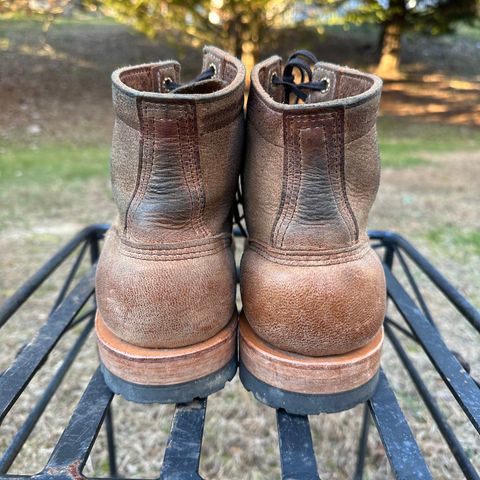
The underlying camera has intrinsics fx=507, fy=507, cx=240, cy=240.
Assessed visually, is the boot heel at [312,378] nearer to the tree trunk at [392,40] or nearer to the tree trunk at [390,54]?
the tree trunk at [392,40]

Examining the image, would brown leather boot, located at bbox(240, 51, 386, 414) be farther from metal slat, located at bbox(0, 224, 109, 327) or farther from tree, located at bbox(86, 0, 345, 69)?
tree, located at bbox(86, 0, 345, 69)

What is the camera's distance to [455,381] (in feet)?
2.09

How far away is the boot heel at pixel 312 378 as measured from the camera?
0.58 metres

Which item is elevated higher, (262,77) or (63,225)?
(262,77)

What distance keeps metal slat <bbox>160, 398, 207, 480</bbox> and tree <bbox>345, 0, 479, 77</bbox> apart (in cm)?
629

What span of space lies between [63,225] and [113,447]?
1512mm

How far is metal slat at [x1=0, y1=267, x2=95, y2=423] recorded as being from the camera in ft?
1.96

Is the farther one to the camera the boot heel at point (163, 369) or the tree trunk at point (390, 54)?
the tree trunk at point (390, 54)

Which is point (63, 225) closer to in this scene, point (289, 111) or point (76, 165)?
point (76, 165)

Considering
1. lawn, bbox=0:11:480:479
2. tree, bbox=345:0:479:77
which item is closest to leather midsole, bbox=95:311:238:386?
lawn, bbox=0:11:480:479

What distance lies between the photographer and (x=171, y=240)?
0.57 meters

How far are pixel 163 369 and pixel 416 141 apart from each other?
14.8 ft

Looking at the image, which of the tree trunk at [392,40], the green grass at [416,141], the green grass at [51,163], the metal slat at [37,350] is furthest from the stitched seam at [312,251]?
the tree trunk at [392,40]

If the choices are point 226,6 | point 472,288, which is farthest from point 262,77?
point 226,6
